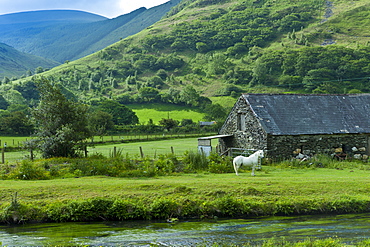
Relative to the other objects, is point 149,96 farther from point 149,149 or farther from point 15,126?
point 149,149

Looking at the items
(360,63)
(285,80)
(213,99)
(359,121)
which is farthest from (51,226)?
(360,63)

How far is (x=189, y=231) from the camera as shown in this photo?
13344 mm

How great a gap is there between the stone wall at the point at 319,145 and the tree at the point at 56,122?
48.8 ft

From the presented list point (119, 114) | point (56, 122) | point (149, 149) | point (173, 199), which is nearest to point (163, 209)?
point (173, 199)

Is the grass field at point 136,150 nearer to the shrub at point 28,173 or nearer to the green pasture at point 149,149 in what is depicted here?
the green pasture at point 149,149

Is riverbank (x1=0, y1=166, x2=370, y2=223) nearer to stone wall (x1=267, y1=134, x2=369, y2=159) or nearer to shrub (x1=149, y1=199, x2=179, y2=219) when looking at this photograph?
shrub (x1=149, y1=199, x2=179, y2=219)

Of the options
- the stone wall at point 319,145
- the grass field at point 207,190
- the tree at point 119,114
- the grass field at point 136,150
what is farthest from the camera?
the tree at point 119,114

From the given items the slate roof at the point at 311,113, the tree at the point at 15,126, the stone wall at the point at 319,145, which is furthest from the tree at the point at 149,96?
the stone wall at the point at 319,145

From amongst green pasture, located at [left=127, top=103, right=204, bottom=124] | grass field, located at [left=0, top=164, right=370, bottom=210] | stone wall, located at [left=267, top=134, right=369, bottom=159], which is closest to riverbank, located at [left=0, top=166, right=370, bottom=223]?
grass field, located at [left=0, top=164, right=370, bottom=210]

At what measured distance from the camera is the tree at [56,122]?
88.4 feet

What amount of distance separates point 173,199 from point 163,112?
12068 centimetres

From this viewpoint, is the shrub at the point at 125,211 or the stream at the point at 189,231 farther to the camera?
the shrub at the point at 125,211

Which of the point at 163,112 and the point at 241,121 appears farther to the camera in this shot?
the point at 163,112

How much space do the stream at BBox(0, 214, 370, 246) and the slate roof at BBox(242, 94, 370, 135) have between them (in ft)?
52.4
